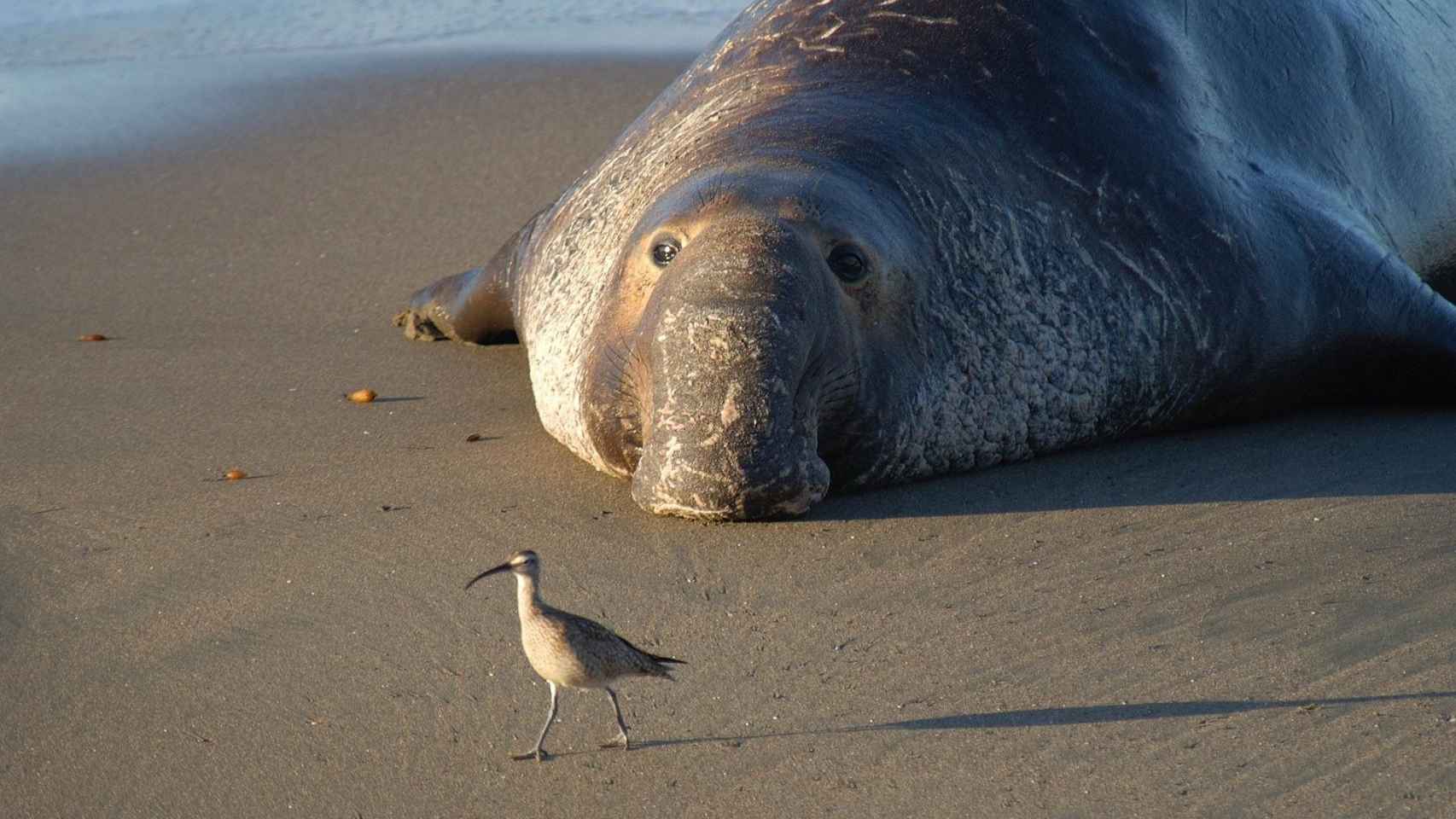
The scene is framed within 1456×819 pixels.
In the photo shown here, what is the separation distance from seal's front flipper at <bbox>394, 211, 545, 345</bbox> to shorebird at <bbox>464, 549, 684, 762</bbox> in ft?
11.0

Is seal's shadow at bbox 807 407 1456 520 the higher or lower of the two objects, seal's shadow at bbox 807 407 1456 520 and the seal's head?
the lower

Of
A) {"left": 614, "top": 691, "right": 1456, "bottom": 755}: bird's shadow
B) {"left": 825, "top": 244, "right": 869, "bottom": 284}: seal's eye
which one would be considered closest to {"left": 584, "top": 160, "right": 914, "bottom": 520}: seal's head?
{"left": 825, "top": 244, "right": 869, "bottom": 284}: seal's eye

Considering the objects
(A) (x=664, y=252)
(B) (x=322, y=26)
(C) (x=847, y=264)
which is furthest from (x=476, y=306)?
(B) (x=322, y=26)

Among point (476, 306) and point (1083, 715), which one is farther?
point (476, 306)

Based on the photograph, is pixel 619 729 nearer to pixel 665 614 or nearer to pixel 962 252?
pixel 665 614

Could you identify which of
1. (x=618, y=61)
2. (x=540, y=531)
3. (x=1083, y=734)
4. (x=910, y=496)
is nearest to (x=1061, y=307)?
(x=910, y=496)

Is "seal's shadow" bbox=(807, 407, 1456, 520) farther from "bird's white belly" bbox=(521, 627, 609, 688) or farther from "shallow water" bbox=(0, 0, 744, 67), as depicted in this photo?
"shallow water" bbox=(0, 0, 744, 67)

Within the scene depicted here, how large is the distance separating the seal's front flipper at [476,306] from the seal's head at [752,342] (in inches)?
65.4

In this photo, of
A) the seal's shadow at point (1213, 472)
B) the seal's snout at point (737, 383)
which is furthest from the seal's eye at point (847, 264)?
the seal's shadow at point (1213, 472)

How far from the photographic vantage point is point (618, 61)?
13.0m

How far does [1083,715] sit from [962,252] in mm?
1948

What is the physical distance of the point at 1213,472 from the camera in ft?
18.1

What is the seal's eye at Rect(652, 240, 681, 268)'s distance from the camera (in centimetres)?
526

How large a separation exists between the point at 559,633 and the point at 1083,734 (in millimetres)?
1033
